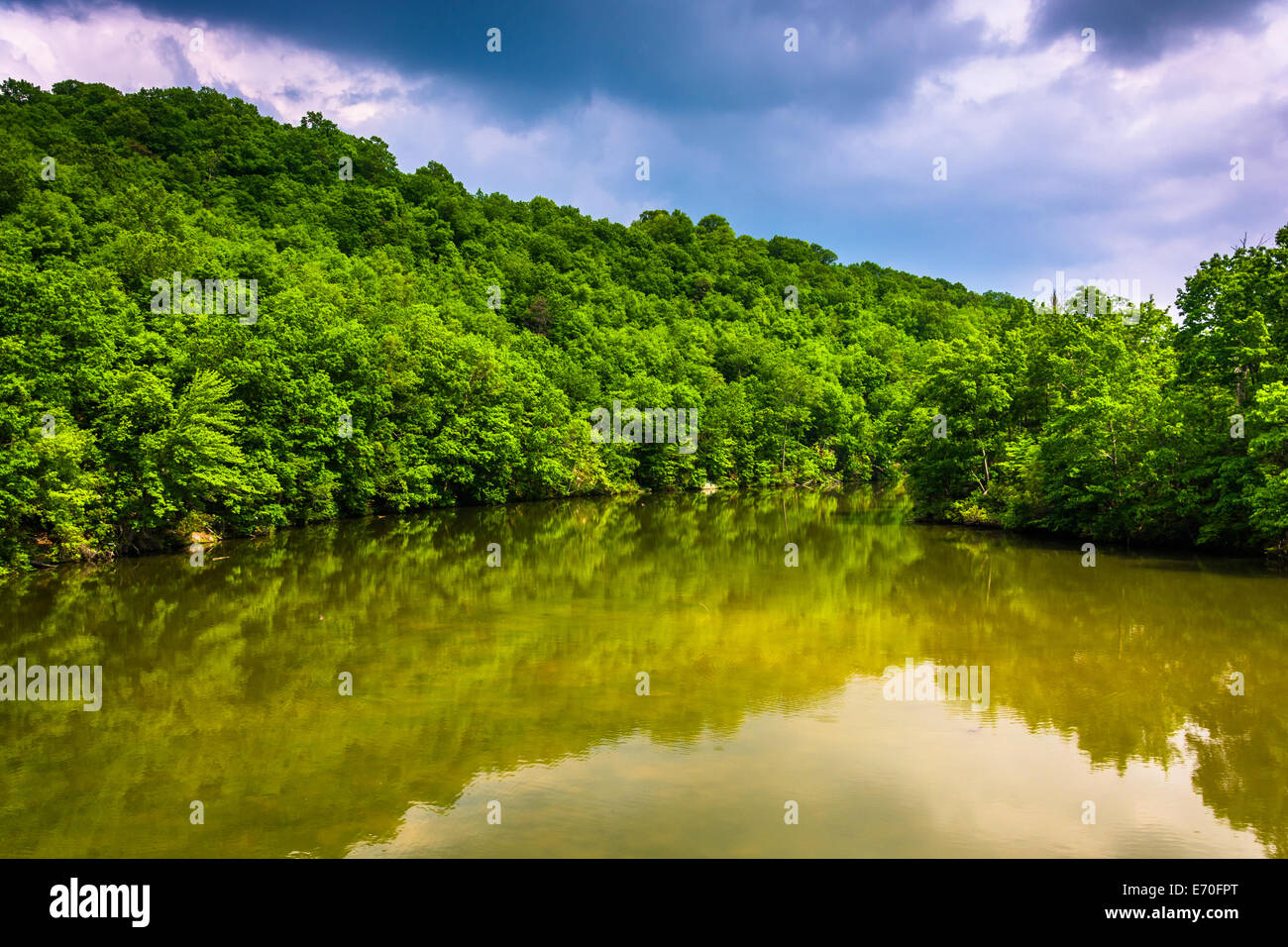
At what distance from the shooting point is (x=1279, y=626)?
48.8 feet

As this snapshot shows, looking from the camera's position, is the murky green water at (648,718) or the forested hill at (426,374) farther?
the forested hill at (426,374)

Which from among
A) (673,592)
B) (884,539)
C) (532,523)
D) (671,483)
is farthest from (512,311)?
(673,592)

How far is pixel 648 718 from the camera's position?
10289 millimetres

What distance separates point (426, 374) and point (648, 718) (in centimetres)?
3513

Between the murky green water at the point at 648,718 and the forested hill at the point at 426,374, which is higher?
the forested hill at the point at 426,374

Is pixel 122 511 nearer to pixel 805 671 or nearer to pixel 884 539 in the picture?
pixel 805 671

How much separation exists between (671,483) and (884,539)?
116 ft

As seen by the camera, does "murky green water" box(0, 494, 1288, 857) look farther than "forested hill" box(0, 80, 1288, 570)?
No

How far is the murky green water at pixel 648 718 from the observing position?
7.36 metres

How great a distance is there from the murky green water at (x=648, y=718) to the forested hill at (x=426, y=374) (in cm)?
400

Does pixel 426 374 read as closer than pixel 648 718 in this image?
No

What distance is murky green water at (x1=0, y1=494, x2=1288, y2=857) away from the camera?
736cm

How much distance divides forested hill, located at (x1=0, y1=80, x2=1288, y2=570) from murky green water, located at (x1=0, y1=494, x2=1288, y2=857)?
3998mm

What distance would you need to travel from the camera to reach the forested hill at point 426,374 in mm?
22312
